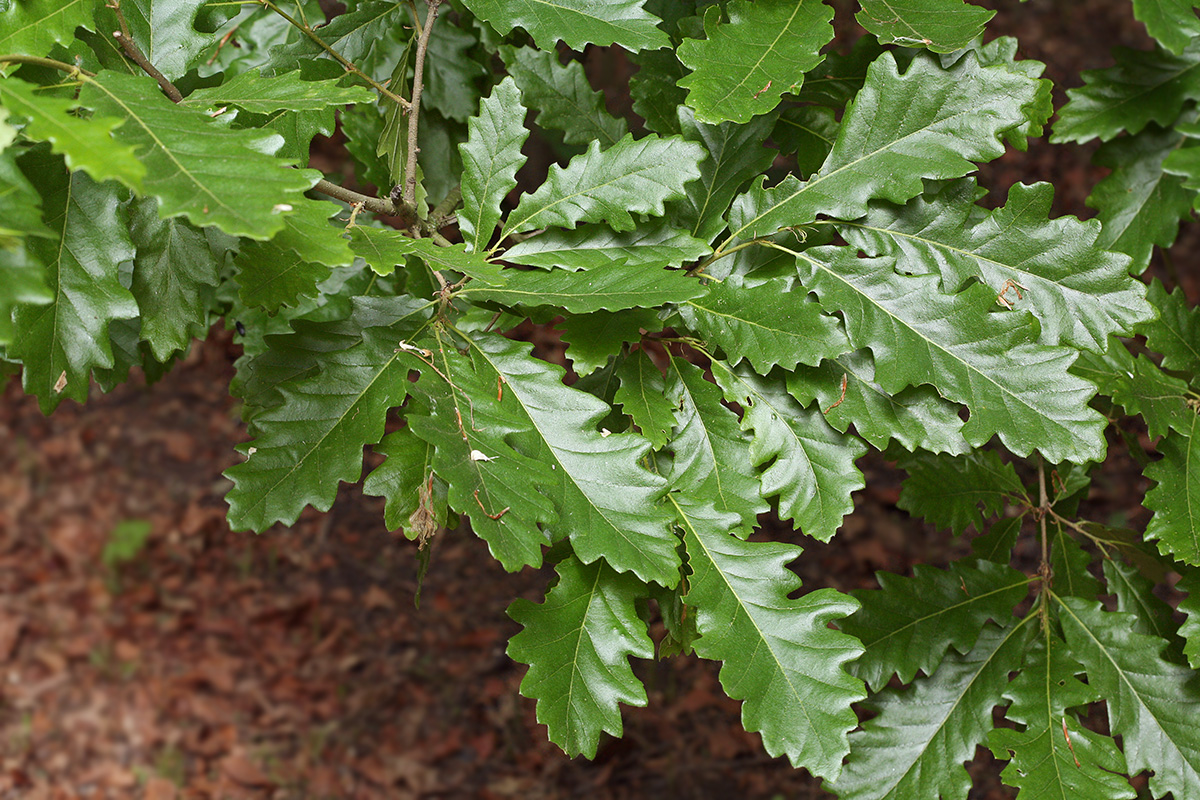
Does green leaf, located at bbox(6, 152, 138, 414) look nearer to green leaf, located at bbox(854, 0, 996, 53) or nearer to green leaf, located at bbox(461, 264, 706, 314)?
green leaf, located at bbox(461, 264, 706, 314)

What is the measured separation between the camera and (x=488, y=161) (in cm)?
113

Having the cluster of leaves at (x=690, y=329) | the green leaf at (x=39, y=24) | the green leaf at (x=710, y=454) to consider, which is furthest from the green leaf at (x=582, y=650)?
the green leaf at (x=39, y=24)

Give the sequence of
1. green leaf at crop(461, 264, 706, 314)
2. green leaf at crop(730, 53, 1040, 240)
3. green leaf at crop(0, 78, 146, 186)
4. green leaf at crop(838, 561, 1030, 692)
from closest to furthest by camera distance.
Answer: green leaf at crop(0, 78, 146, 186) → green leaf at crop(461, 264, 706, 314) → green leaf at crop(730, 53, 1040, 240) → green leaf at crop(838, 561, 1030, 692)

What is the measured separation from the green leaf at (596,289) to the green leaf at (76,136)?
38 cm

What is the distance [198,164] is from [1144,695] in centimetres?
132

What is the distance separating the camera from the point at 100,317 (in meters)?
0.95

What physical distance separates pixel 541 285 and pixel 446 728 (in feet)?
9.54

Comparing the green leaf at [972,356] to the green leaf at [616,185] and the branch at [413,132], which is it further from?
the branch at [413,132]

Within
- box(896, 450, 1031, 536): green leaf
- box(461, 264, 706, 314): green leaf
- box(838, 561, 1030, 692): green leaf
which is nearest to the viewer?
box(461, 264, 706, 314): green leaf

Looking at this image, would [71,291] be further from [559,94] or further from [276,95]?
[559,94]

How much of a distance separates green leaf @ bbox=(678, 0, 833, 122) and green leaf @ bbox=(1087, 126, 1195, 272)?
74cm

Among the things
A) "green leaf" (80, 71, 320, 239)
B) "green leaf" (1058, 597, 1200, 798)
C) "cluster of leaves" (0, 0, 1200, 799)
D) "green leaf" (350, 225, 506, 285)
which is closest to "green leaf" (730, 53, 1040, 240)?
"cluster of leaves" (0, 0, 1200, 799)

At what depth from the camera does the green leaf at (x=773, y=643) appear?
955 millimetres

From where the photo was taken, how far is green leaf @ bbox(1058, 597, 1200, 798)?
1.20m
